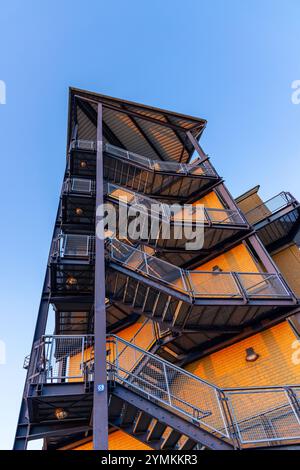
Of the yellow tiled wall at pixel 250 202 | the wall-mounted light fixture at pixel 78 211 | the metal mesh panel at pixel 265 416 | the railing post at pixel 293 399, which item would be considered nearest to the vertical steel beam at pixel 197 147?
the yellow tiled wall at pixel 250 202

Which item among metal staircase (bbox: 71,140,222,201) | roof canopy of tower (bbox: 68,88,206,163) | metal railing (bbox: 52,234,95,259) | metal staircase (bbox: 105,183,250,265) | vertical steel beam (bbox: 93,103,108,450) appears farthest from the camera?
roof canopy of tower (bbox: 68,88,206,163)

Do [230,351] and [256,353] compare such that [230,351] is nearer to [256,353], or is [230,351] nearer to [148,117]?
[256,353]

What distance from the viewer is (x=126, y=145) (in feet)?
66.7

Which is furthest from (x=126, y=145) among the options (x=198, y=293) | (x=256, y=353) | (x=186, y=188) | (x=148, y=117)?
(x=256, y=353)

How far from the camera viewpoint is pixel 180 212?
42.7 feet

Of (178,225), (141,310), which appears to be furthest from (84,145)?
(141,310)

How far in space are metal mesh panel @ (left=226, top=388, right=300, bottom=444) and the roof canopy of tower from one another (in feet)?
50.5

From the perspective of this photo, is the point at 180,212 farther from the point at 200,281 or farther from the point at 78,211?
the point at 78,211

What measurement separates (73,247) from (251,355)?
7.36 m

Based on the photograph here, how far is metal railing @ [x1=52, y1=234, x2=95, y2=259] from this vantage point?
10.9 m

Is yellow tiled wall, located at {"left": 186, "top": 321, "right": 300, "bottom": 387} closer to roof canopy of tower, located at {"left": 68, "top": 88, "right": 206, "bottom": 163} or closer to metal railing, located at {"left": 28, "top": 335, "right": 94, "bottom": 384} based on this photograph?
metal railing, located at {"left": 28, "top": 335, "right": 94, "bottom": 384}

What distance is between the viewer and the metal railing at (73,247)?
35.6 feet

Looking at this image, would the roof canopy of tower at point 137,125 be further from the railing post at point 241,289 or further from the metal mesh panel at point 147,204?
the railing post at point 241,289
